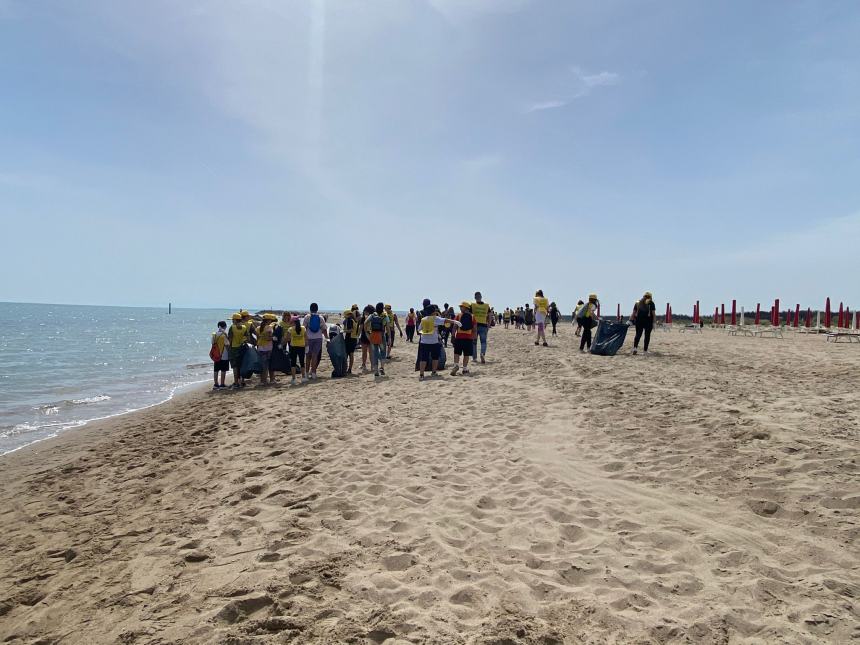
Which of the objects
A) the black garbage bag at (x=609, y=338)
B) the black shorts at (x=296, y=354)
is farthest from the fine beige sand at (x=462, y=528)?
the black garbage bag at (x=609, y=338)

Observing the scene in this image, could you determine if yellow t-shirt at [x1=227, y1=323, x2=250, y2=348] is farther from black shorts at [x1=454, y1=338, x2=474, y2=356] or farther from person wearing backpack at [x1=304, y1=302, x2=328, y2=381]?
black shorts at [x1=454, y1=338, x2=474, y2=356]

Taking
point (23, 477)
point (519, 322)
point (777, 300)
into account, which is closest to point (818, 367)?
point (23, 477)

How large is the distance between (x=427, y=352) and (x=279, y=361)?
4169mm

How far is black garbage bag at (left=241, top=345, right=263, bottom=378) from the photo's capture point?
11859 mm

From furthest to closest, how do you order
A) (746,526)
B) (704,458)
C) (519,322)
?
(519,322) → (704,458) → (746,526)

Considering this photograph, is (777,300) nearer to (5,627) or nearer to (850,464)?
(850,464)

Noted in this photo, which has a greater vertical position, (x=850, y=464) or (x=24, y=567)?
(x=850, y=464)

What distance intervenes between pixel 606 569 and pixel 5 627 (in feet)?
13.2

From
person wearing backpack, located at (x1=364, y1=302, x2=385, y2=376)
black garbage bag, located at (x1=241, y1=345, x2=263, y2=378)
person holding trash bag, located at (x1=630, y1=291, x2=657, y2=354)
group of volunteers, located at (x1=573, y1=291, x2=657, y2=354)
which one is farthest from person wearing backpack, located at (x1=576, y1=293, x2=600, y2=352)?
black garbage bag, located at (x1=241, y1=345, x2=263, y2=378)

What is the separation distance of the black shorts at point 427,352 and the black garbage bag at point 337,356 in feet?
7.99

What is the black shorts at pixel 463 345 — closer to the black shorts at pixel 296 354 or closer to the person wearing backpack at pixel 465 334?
the person wearing backpack at pixel 465 334

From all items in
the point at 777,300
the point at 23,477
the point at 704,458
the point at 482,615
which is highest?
the point at 777,300

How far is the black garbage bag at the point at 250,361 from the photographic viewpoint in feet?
38.9

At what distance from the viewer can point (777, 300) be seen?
91.8 ft
